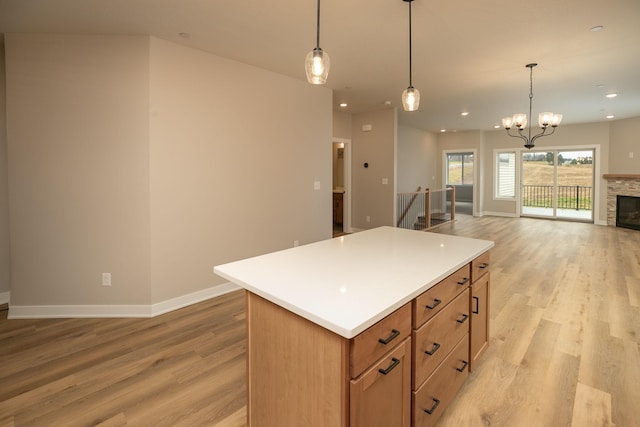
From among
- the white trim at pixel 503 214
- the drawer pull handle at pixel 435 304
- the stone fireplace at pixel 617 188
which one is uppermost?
the stone fireplace at pixel 617 188

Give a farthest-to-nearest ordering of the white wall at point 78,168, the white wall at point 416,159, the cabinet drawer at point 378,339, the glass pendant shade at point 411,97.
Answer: the white wall at point 416,159 → the white wall at point 78,168 → the glass pendant shade at point 411,97 → the cabinet drawer at point 378,339

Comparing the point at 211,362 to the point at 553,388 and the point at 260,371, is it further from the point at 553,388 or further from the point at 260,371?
the point at 553,388

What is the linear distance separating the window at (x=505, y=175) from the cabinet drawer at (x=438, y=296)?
9.28m

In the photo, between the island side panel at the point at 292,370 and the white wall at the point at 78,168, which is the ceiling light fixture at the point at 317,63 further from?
the white wall at the point at 78,168

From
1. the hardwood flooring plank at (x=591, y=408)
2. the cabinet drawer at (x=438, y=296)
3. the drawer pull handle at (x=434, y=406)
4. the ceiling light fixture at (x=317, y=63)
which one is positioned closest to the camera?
the cabinet drawer at (x=438, y=296)

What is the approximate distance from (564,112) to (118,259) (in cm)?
849

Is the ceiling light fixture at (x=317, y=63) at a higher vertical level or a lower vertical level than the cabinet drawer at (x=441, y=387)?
higher

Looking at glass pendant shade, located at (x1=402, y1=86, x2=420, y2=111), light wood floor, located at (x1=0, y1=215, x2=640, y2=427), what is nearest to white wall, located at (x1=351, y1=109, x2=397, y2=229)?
light wood floor, located at (x1=0, y1=215, x2=640, y2=427)

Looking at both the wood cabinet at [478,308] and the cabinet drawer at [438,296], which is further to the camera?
the wood cabinet at [478,308]

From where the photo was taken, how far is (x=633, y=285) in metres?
3.96

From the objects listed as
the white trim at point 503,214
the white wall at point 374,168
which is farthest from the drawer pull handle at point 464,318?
the white trim at point 503,214

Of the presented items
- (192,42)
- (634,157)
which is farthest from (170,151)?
(634,157)

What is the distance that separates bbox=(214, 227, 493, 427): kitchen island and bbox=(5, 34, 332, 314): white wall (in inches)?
76.6

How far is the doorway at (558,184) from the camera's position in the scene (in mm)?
9031
